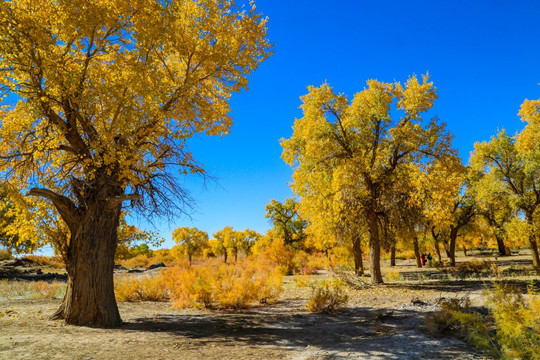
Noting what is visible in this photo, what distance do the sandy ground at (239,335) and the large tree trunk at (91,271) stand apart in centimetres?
42

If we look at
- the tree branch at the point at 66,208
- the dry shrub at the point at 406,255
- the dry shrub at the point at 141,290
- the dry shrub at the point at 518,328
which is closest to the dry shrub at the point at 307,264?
the dry shrub at the point at 141,290

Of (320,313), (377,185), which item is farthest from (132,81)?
(377,185)

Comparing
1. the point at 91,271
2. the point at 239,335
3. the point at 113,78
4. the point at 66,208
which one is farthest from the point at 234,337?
the point at 113,78

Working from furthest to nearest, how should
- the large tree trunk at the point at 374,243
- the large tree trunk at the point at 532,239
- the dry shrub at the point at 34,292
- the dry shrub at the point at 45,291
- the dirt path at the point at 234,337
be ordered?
the large tree trunk at the point at 532,239 → the large tree trunk at the point at 374,243 → the dry shrub at the point at 34,292 → the dry shrub at the point at 45,291 → the dirt path at the point at 234,337

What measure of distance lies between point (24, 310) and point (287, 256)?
1811cm

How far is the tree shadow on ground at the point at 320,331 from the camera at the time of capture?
17.2 ft

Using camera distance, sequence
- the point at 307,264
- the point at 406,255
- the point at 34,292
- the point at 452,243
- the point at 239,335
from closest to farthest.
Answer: the point at 239,335, the point at 34,292, the point at 307,264, the point at 452,243, the point at 406,255

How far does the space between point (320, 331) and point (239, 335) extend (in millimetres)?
1802

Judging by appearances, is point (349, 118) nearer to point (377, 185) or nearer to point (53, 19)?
Result: point (377, 185)

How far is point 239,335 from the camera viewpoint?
6637 mm

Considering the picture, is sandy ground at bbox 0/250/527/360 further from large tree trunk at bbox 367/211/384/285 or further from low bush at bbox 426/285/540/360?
large tree trunk at bbox 367/211/384/285

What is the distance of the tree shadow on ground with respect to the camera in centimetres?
525

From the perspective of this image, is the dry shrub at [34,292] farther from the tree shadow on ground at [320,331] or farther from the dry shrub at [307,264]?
the dry shrub at [307,264]

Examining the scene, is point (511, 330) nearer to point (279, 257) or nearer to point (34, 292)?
point (34, 292)
